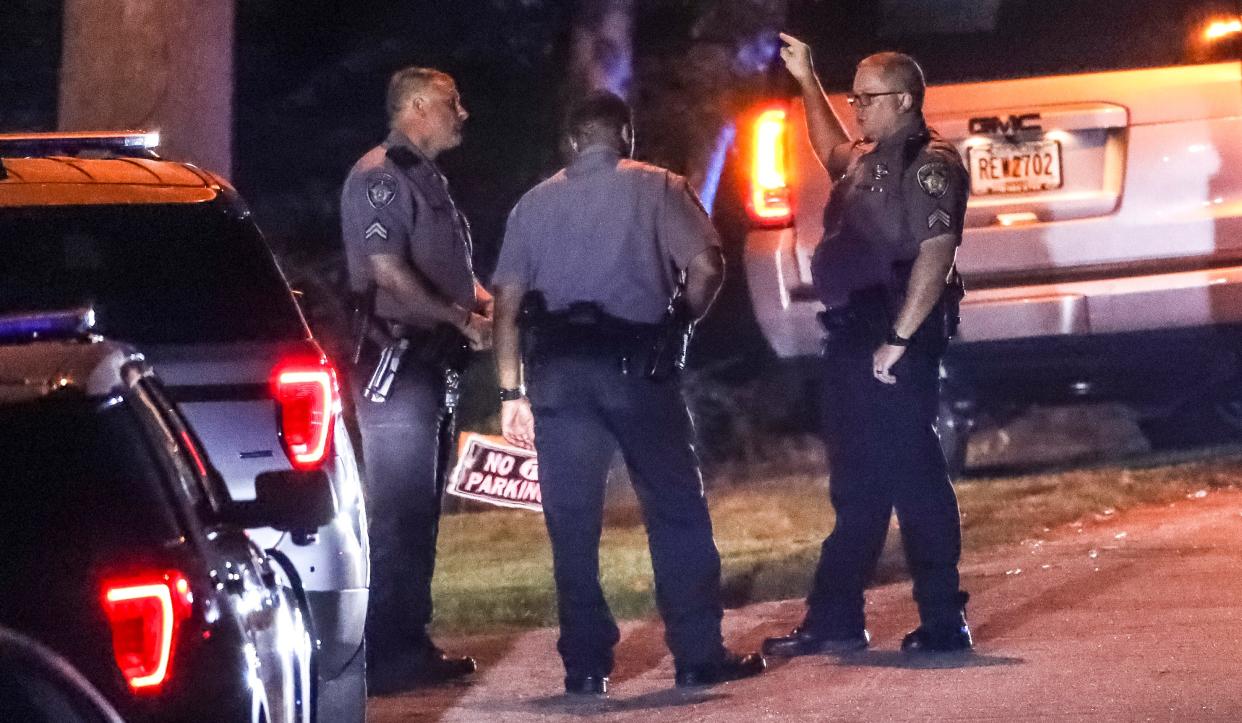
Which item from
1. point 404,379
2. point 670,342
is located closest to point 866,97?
point 670,342

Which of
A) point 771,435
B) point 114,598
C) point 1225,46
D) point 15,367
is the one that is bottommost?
point 771,435

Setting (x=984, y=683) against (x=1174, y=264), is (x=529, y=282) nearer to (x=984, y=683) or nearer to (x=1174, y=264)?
(x=984, y=683)

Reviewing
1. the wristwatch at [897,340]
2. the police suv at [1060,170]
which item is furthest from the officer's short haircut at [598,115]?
the police suv at [1060,170]

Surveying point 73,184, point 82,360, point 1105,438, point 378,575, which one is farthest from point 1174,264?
point 82,360

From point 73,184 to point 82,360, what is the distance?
→ 1915 mm

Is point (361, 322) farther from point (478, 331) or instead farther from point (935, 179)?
point (935, 179)

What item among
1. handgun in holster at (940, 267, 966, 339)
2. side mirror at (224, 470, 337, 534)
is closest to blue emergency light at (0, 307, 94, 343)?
side mirror at (224, 470, 337, 534)

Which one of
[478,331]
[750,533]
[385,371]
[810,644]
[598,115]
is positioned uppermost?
[598,115]

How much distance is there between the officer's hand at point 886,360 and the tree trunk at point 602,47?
4547 millimetres

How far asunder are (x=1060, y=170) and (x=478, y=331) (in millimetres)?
3124

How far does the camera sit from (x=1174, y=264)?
931 centimetres

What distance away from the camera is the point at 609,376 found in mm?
6664

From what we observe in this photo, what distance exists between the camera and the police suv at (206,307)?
5.29 meters

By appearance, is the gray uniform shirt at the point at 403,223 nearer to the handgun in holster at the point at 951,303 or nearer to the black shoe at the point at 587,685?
the black shoe at the point at 587,685
